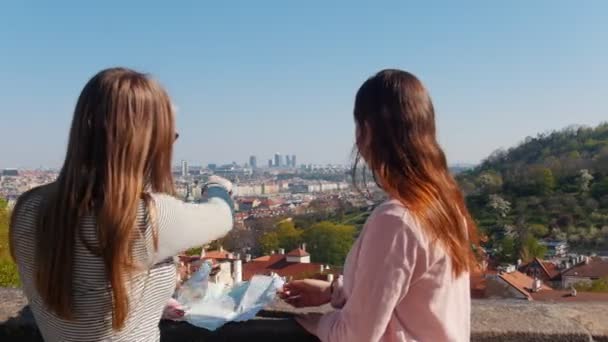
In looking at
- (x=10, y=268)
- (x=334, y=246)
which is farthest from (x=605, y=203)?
(x=10, y=268)

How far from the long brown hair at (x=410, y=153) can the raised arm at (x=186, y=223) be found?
0.39 meters

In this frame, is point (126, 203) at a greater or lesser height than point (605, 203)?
greater

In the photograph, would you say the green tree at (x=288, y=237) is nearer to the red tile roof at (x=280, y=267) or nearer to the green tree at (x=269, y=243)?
the green tree at (x=269, y=243)

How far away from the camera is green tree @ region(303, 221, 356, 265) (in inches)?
1639

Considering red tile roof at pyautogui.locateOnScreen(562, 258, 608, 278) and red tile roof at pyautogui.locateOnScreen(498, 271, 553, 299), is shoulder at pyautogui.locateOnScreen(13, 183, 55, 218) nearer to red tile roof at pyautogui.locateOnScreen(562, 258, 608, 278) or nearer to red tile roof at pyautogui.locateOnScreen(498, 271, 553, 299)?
red tile roof at pyautogui.locateOnScreen(498, 271, 553, 299)

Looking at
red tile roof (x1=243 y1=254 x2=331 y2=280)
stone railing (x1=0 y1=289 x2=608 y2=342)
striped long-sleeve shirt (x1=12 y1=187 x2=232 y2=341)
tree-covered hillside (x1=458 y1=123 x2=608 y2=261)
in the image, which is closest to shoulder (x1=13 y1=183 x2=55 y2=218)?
striped long-sleeve shirt (x1=12 y1=187 x2=232 y2=341)

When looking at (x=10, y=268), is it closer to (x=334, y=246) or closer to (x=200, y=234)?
(x=200, y=234)

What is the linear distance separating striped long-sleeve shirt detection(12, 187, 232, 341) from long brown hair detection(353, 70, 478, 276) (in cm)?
42

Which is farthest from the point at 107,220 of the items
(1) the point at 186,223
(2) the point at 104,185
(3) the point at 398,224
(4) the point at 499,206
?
(4) the point at 499,206

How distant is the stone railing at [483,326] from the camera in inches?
69.4

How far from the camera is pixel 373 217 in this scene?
1320 millimetres

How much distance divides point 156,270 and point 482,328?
1035mm

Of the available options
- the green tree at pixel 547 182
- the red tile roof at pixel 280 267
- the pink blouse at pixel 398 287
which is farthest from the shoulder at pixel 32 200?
the green tree at pixel 547 182

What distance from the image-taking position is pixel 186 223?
4.39ft
